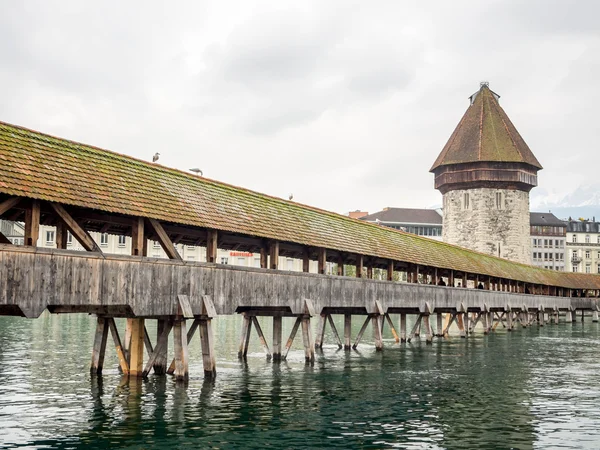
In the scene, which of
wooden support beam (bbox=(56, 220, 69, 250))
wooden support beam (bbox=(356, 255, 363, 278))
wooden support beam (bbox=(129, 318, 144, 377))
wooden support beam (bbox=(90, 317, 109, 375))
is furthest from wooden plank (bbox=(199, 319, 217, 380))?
wooden support beam (bbox=(356, 255, 363, 278))

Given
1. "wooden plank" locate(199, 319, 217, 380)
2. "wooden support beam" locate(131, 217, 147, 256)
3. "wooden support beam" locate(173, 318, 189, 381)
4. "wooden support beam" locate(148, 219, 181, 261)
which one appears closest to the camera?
"wooden support beam" locate(131, 217, 147, 256)

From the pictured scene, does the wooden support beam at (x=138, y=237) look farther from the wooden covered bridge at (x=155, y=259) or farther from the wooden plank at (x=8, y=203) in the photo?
the wooden plank at (x=8, y=203)

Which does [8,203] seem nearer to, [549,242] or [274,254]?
[274,254]

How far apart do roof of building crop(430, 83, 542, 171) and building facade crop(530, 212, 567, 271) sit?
148 feet

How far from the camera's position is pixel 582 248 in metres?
114

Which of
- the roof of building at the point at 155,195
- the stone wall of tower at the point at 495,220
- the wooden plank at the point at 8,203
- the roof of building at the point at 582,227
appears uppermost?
the roof of building at the point at 582,227

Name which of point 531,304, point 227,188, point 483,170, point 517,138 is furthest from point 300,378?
point 517,138

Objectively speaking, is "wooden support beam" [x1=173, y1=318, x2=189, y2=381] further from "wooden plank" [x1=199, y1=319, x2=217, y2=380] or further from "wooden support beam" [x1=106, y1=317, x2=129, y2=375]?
"wooden support beam" [x1=106, y1=317, x2=129, y2=375]

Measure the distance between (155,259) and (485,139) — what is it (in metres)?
56.7

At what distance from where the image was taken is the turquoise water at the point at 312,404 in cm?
1318

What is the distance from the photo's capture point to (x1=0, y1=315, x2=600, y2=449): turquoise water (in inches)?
519

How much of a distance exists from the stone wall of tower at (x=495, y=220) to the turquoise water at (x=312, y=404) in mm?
40905

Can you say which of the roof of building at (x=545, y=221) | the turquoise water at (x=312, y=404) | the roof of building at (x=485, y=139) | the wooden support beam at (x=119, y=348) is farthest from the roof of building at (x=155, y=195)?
the roof of building at (x=545, y=221)

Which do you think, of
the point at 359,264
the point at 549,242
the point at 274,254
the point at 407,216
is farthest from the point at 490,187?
the point at 549,242
